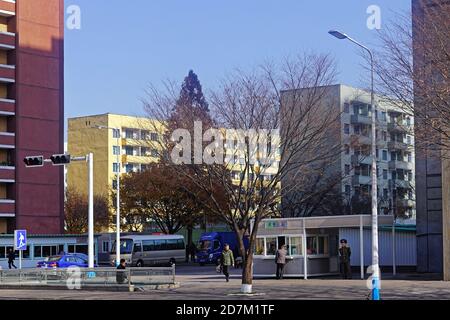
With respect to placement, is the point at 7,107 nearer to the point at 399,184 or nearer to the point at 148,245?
the point at 148,245

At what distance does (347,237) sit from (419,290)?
506 inches

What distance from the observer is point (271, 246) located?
131ft

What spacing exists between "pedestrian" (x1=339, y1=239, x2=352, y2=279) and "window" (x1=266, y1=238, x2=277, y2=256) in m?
4.05

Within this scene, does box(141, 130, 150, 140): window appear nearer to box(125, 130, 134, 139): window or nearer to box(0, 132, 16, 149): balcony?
box(0, 132, 16, 149): balcony

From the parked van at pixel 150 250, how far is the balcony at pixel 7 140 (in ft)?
43.7

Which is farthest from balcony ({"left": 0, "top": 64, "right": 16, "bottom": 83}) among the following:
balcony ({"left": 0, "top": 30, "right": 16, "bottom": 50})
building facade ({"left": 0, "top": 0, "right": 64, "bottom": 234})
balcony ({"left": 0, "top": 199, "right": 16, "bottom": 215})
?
balcony ({"left": 0, "top": 199, "right": 16, "bottom": 215})

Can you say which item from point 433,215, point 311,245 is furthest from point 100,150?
point 433,215

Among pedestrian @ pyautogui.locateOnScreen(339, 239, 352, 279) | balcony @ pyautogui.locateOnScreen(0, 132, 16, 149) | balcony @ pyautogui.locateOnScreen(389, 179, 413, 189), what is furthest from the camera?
balcony @ pyautogui.locateOnScreen(389, 179, 413, 189)

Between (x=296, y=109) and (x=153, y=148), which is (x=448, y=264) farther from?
(x=153, y=148)

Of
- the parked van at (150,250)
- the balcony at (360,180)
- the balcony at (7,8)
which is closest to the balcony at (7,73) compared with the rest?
the balcony at (7,8)

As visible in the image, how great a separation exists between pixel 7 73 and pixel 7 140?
6.04 meters

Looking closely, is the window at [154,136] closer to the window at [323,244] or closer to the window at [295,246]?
the window at [295,246]

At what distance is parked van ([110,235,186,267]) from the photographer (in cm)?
6531
